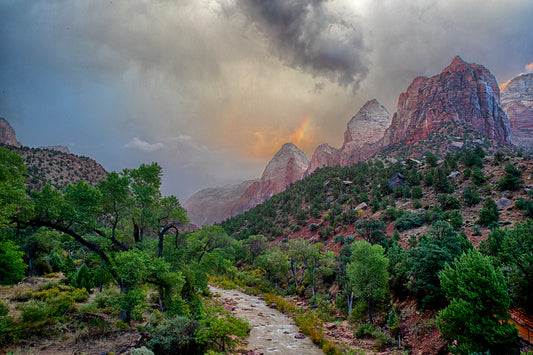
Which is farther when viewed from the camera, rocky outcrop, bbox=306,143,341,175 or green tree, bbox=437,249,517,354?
rocky outcrop, bbox=306,143,341,175

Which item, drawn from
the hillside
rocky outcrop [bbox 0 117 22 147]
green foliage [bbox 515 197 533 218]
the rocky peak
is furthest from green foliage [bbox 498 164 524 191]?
rocky outcrop [bbox 0 117 22 147]

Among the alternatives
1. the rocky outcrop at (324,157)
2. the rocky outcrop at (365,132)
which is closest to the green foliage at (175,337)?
the rocky outcrop at (365,132)

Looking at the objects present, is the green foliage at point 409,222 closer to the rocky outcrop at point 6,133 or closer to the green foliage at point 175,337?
the green foliage at point 175,337

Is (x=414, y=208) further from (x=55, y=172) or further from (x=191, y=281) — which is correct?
(x=55, y=172)

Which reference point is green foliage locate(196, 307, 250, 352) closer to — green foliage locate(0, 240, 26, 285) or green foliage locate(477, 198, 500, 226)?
green foliage locate(0, 240, 26, 285)

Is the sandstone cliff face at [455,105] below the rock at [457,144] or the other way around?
the other way around

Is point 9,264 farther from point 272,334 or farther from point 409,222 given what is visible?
point 409,222

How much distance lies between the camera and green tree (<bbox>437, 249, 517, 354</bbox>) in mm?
9555

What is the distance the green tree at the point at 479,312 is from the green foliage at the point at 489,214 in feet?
75.3

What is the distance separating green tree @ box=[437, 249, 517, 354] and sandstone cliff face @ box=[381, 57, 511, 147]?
9235cm

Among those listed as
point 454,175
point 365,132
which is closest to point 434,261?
point 454,175

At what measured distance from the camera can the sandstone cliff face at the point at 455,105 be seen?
88812 millimetres

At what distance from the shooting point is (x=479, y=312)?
10195 mm

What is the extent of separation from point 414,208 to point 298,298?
2431 centimetres
